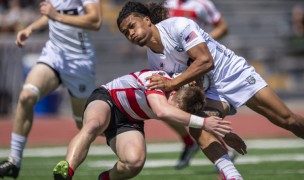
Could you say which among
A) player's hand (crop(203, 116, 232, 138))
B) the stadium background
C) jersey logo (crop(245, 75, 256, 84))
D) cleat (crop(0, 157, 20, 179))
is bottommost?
the stadium background

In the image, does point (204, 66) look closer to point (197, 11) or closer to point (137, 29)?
point (137, 29)

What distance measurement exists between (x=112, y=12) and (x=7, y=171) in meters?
13.0

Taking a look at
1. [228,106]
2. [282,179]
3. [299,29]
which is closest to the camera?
[228,106]

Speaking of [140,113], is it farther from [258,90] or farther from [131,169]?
[258,90]

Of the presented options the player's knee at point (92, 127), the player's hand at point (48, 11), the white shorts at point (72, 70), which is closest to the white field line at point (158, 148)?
the white shorts at point (72, 70)

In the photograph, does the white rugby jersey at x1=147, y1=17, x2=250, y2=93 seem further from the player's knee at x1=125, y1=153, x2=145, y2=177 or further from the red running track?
the red running track

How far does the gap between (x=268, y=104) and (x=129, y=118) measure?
123 centimetres

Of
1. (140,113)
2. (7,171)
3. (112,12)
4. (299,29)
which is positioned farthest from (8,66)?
(140,113)

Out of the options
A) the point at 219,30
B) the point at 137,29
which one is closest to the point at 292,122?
the point at 137,29

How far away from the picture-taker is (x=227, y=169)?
21.1ft

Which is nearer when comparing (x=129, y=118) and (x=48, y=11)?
(x=129, y=118)

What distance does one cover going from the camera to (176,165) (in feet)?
31.6

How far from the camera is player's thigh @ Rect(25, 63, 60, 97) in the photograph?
8.46 m

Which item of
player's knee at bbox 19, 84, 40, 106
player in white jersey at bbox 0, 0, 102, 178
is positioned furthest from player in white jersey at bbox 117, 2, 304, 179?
player's knee at bbox 19, 84, 40, 106
